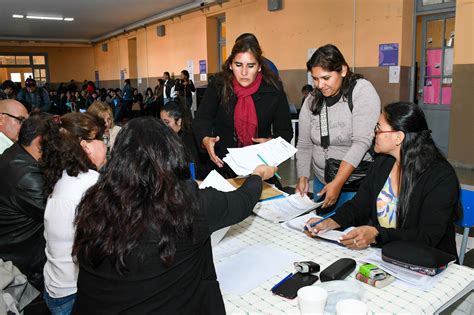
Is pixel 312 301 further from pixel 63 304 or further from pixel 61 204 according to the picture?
pixel 63 304

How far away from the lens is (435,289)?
1.29 meters

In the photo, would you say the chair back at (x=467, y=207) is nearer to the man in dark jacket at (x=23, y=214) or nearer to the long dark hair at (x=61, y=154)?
the long dark hair at (x=61, y=154)

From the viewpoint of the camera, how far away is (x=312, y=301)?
1084 mm

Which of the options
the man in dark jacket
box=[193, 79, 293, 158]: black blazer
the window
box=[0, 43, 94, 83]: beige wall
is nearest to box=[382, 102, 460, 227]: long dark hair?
box=[193, 79, 293, 158]: black blazer

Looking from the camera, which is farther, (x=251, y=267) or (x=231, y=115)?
(x=231, y=115)

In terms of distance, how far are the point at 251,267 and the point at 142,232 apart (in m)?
0.56

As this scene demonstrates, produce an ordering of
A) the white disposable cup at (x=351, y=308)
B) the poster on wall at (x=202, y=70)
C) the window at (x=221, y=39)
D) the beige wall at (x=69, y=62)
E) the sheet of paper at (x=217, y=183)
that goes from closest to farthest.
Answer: the white disposable cup at (x=351, y=308), the sheet of paper at (x=217, y=183), the window at (x=221, y=39), the poster on wall at (x=202, y=70), the beige wall at (x=69, y=62)

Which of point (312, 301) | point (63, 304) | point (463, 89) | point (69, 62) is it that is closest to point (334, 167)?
point (312, 301)

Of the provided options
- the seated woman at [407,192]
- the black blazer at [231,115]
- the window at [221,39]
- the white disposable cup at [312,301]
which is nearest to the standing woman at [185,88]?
the window at [221,39]

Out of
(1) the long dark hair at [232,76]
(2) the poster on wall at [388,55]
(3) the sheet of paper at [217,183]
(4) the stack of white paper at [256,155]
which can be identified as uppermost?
(2) the poster on wall at [388,55]

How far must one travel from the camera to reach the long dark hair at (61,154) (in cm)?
171

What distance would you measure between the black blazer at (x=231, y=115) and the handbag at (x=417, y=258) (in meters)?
1.12

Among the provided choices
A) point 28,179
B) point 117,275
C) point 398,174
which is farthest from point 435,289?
point 28,179

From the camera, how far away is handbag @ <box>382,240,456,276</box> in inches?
52.9
